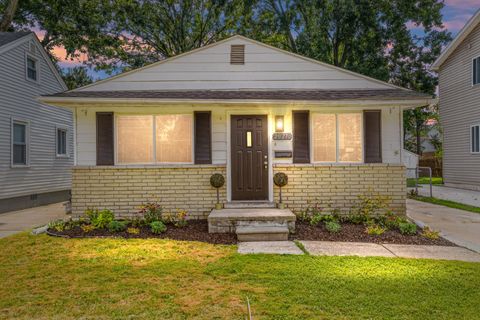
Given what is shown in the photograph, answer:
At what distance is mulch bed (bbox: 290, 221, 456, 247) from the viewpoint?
6207 millimetres

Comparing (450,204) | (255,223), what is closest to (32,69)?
(255,223)

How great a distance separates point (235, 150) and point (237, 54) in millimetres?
2561

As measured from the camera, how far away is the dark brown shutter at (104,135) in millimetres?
7773

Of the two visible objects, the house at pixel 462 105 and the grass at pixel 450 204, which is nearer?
the grass at pixel 450 204

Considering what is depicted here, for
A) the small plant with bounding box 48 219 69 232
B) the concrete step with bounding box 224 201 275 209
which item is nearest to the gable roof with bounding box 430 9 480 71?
the concrete step with bounding box 224 201 275 209

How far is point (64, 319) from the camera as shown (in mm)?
3123

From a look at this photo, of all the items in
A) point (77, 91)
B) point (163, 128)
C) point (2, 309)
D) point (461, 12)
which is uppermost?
point (461, 12)

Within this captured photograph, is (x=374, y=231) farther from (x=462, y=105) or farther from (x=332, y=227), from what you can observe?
(x=462, y=105)

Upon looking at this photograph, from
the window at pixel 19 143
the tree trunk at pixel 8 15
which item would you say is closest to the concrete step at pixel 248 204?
the window at pixel 19 143

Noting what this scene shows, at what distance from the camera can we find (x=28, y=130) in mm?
11766

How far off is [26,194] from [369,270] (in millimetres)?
11448

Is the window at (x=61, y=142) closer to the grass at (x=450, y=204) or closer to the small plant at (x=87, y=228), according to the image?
the small plant at (x=87, y=228)

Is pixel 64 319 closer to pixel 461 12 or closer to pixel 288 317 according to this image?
pixel 288 317

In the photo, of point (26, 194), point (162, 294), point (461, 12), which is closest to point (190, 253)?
point (162, 294)
